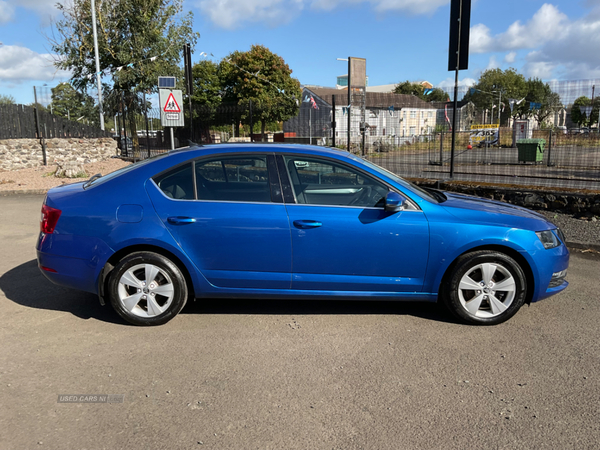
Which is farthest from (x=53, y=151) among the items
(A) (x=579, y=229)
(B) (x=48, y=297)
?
(A) (x=579, y=229)

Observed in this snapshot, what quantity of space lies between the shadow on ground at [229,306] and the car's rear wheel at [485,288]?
10.2 inches

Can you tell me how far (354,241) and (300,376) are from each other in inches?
49.8

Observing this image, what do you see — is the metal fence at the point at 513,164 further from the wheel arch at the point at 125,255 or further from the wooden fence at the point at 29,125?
the wooden fence at the point at 29,125

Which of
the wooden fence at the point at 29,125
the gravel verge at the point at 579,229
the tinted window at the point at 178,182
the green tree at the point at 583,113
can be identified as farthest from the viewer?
the wooden fence at the point at 29,125

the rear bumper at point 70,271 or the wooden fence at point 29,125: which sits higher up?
the wooden fence at point 29,125

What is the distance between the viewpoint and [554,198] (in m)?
8.48

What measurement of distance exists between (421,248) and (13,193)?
12604 millimetres

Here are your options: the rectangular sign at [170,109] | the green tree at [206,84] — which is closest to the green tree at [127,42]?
the rectangular sign at [170,109]

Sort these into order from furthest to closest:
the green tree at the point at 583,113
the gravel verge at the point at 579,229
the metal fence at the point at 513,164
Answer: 1. the metal fence at the point at 513,164
2. the green tree at the point at 583,113
3. the gravel verge at the point at 579,229

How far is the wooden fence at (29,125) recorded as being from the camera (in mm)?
16812

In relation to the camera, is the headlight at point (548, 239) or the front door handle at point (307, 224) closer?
the front door handle at point (307, 224)

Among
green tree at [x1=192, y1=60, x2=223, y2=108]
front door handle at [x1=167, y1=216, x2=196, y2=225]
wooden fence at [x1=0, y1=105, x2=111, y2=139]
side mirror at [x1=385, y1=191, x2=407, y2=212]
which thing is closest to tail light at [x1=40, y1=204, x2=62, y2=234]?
front door handle at [x1=167, y1=216, x2=196, y2=225]

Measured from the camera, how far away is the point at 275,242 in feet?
13.2

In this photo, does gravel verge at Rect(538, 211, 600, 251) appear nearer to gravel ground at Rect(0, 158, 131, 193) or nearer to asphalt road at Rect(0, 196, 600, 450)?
asphalt road at Rect(0, 196, 600, 450)
